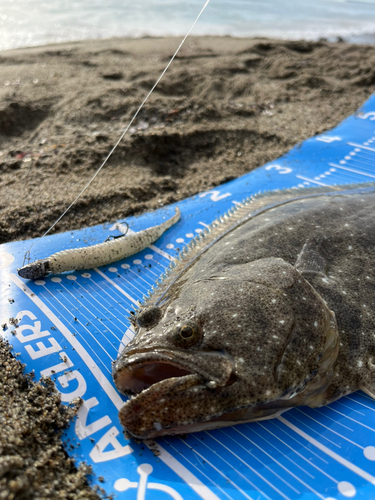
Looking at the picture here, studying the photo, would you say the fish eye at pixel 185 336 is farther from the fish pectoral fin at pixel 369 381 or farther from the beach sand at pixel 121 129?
the fish pectoral fin at pixel 369 381

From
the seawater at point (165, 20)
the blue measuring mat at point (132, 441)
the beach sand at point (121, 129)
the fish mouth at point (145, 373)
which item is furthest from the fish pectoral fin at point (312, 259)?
the seawater at point (165, 20)

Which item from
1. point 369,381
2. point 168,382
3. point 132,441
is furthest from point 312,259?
point 132,441

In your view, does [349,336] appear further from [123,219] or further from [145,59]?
[145,59]

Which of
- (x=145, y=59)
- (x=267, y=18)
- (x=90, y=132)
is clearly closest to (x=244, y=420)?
(x=90, y=132)

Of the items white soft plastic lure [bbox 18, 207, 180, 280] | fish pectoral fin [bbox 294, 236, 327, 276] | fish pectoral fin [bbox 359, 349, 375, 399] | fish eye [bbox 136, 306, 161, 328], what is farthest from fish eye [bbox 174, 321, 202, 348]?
white soft plastic lure [bbox 18, 207, 180, 280]

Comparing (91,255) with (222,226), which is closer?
(222,226)

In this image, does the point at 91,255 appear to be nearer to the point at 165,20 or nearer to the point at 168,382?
the point at 168,382
